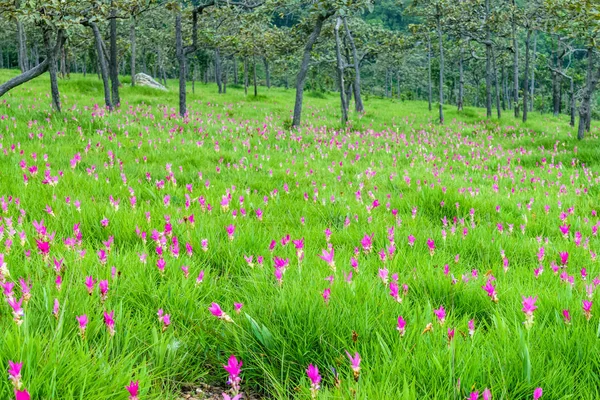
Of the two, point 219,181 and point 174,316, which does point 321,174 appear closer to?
point 219,181

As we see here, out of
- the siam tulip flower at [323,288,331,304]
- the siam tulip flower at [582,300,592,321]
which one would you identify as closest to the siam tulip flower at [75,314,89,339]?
the siam tulip flower at [323,288,331,304]

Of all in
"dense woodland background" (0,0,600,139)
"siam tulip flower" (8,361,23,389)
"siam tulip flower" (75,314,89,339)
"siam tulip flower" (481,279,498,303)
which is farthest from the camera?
"dense woodland background" (0,0,600,139)

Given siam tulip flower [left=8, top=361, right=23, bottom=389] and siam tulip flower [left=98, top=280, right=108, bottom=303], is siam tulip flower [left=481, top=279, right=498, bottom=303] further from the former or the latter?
siam tulip flower [left=8, top=361, right=23, bottom=389]

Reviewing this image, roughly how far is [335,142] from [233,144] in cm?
329

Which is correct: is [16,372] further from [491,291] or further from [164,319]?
[491,291]

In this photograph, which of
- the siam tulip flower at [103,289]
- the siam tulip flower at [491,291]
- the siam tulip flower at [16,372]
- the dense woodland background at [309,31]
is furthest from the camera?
the dense woodland background at [309,31]

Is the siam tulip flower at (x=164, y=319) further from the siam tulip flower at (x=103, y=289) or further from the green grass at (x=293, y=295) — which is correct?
the siam tulip flower at (x=103, y=289)

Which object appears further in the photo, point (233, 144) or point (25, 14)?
point (233, 144)

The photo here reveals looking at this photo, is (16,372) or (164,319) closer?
(16,372)

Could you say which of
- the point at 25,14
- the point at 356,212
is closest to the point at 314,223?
the point at 356,212

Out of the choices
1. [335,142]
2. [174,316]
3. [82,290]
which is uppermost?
[335,142]

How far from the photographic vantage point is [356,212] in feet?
16.9

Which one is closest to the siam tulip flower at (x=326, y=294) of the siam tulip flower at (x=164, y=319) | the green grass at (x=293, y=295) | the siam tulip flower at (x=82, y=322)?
the green grass at (x=293, y=295)

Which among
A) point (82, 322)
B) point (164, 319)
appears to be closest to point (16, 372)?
point (82, 322)
